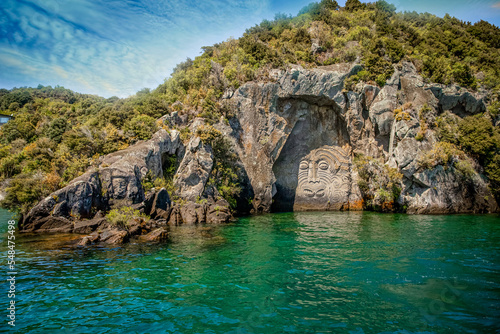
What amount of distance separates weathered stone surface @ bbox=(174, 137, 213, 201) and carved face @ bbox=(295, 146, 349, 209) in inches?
560

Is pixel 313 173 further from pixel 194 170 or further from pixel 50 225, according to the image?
pixel 50 225

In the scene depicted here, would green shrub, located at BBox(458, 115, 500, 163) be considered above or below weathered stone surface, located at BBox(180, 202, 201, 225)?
above

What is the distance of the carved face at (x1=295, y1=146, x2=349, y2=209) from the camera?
120ft

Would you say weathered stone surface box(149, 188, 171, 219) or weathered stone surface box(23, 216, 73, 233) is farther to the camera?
weathered stone surface box(149, 188, 171, 219)

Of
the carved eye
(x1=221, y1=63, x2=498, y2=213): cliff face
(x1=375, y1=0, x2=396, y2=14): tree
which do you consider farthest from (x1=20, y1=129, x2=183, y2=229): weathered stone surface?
(x1=375, y1=0, x2=396, y2=14): tree

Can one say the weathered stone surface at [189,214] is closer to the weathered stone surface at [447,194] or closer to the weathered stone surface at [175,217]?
the weathered stone surface at [175,217]

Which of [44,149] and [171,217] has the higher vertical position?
[44,149]

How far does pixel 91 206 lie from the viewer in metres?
21.5

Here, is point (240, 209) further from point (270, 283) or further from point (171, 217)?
point (270, 283)

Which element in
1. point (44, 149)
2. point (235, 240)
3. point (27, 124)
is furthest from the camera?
point (27, 124)

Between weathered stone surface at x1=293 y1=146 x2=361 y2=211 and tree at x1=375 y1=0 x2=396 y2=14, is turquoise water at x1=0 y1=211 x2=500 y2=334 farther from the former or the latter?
tree at x1=375 y1=0 x2=396 y2=14

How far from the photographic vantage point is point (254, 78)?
116ft

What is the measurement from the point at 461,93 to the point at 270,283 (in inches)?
1448

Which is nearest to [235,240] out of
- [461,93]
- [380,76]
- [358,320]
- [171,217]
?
[171,217]
